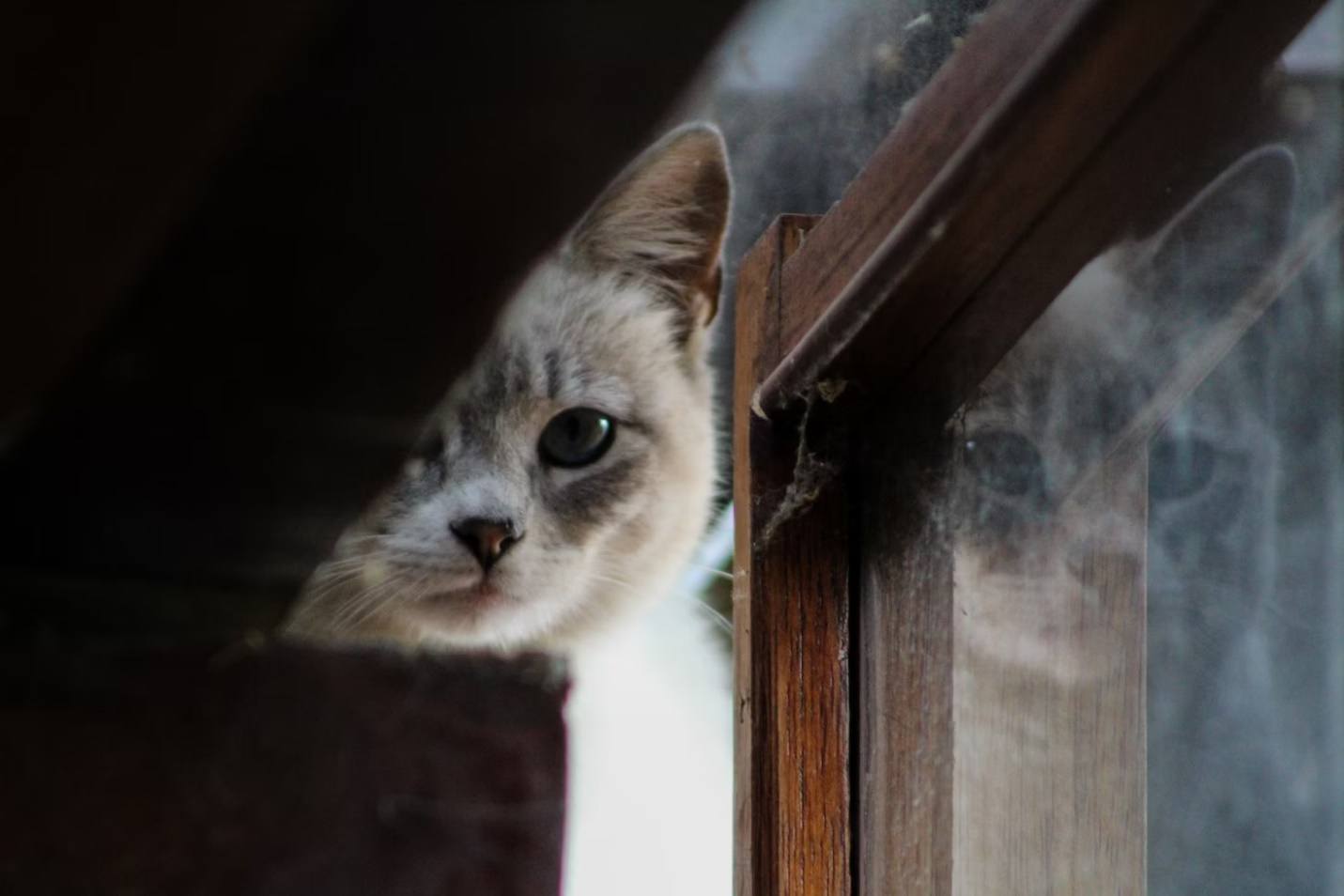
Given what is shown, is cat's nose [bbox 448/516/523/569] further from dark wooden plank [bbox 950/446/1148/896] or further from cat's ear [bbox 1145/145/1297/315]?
cat's ear [bbox 1145/145/1297/315]

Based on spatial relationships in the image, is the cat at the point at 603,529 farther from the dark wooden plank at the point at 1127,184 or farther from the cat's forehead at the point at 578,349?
the dark wooden plank at the point at 1127,184

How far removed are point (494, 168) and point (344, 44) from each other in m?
0.07

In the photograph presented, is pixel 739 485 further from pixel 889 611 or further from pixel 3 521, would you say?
pixel 3 521

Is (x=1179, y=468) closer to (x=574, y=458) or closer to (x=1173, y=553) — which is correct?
(x=1173, y=553)

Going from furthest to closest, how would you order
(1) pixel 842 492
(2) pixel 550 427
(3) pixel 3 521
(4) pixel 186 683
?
(2) pixel 550 427 < (1) pixel 842 492 < (4) pixel 186 683 < (3) pixel 3 521

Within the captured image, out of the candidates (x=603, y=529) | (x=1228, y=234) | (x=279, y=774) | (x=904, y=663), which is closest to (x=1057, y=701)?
(x=904, y=663)

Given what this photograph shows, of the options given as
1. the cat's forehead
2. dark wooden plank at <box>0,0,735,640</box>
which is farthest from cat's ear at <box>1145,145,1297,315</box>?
the cat's forehead

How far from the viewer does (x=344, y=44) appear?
50cm

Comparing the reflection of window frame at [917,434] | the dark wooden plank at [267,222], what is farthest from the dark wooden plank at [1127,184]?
the dark wooden plank at [267,222]

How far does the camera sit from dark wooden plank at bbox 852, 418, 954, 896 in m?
0.89

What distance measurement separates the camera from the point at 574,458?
1480 mm

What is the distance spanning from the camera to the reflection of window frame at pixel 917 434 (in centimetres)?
77

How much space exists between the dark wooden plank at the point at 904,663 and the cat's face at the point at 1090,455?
0.06 feet

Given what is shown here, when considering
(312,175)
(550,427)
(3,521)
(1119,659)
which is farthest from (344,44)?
(550,427)
